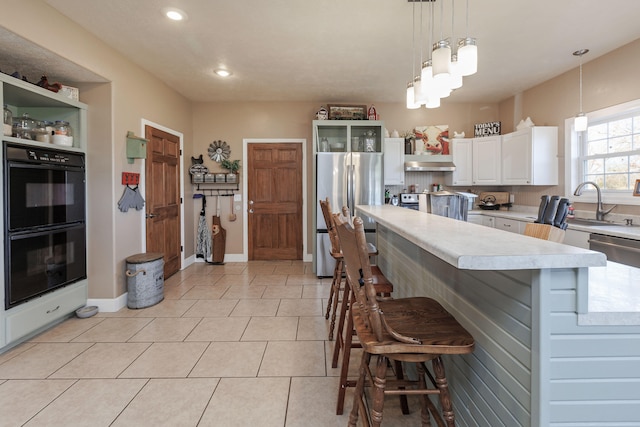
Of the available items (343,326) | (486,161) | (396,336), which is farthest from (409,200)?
(396,336)

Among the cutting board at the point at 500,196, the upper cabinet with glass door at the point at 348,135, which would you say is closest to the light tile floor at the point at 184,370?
the upper cabinet with glass door at the point at 348,135

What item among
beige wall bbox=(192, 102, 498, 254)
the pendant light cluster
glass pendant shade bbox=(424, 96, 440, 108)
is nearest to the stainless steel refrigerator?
beige wall bbox=(192, 102, 498, 254)

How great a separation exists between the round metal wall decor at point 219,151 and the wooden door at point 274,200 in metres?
0.37

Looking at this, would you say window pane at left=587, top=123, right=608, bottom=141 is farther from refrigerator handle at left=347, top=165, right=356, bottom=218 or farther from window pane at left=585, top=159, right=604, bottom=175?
refrigerator handle at left=347, top=165, right=356, bottom=218

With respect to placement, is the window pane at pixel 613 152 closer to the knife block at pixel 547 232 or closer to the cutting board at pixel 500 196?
the cutting board at pixel 500 196

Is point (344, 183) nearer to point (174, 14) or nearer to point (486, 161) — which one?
point (486, 161)

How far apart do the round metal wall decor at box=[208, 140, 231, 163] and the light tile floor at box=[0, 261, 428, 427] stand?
264 centimetres

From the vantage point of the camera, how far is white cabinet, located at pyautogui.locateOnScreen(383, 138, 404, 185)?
17.0ft

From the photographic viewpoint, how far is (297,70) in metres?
4.05

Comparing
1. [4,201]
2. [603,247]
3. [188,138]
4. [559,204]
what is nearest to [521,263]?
[559,204]

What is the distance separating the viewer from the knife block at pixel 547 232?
1.92 meters

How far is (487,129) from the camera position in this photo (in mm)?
5273

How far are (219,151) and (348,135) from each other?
2.20 m

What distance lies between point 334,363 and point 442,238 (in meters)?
1.50
